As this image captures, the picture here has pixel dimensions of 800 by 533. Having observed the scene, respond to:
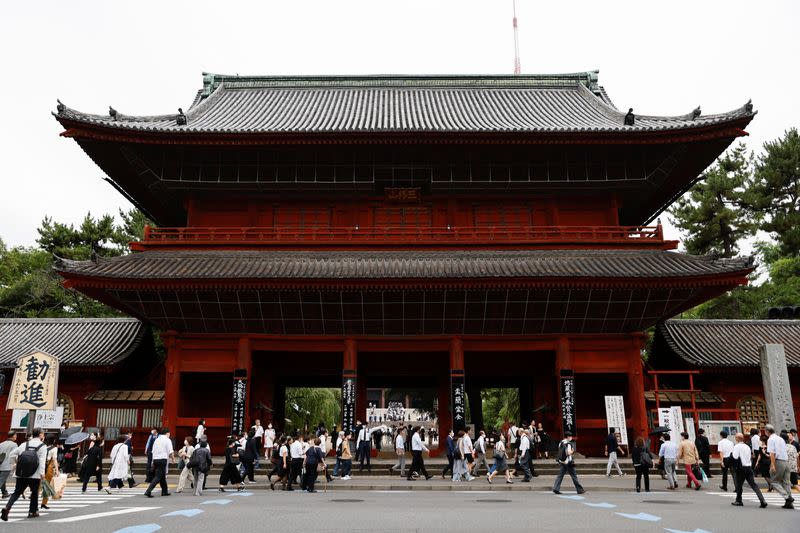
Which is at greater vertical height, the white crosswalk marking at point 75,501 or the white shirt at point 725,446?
the white shirt at point 725,446

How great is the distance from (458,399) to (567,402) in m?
4.07

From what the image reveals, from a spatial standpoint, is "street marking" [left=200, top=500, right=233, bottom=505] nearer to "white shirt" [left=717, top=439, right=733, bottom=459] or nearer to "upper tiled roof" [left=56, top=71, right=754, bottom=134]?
"upper tiled roof" [left=56, top=71, right=754, bottom=134]

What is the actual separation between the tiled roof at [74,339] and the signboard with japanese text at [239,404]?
6681mm

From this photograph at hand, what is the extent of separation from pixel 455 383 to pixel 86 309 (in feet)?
97.3

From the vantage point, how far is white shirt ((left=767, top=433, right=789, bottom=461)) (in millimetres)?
14180

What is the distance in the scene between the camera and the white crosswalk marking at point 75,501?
498 inches

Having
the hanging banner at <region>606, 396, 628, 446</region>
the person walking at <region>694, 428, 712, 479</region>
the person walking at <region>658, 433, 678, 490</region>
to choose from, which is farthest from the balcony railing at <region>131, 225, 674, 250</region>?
the person walking at <region>658, 433, 678, 490</region>

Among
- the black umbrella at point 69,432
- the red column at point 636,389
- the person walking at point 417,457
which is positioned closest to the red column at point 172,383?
the black umbrella at point 69,432

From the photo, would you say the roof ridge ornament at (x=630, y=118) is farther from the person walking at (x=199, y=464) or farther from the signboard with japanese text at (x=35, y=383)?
the signboard with japanese text at (x=35, y=383)

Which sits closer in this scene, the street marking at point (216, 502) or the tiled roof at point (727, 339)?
the street marking at point (216, 502)

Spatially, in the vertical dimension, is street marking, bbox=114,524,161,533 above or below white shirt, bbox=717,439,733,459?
below

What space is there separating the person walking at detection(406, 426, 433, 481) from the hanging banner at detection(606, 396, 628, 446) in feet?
23.4

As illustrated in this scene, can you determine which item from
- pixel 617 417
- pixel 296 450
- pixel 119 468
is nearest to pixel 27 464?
pixel 119 468

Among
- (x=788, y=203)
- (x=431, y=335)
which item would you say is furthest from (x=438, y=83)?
(x=788, y=203)
